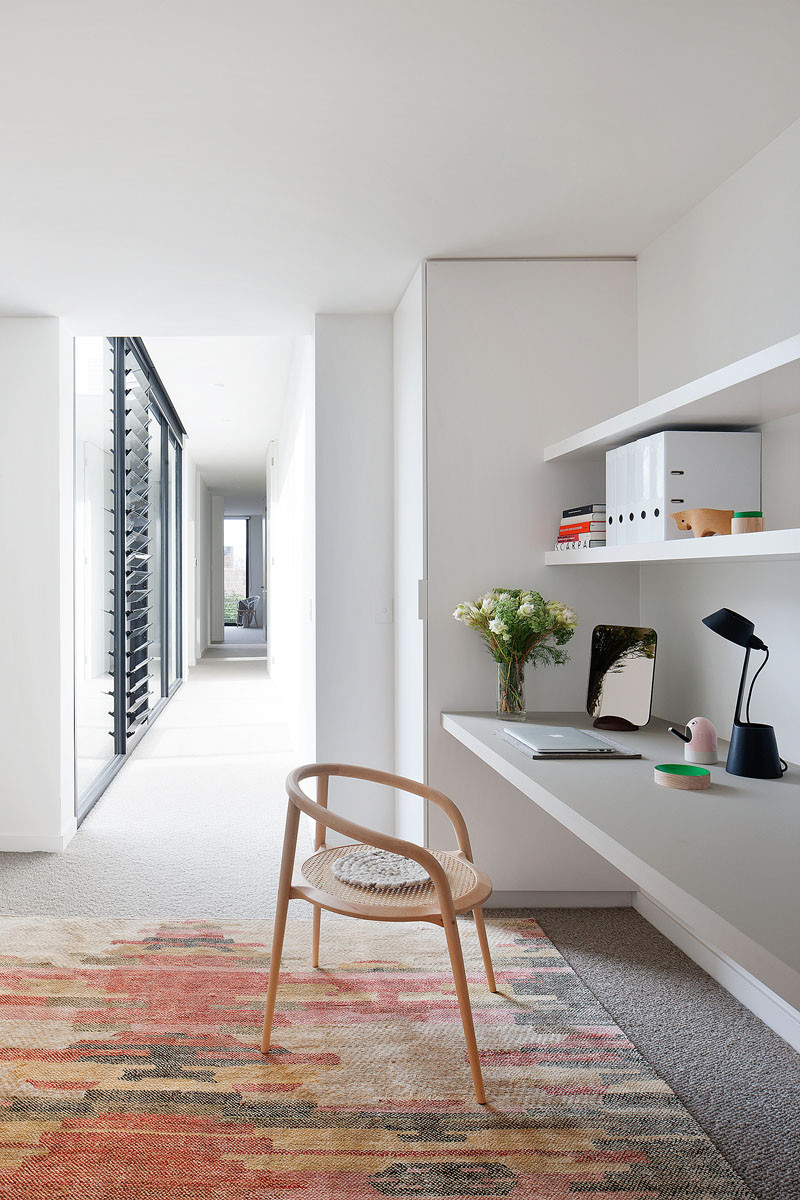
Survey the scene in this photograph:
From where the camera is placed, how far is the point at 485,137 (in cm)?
225

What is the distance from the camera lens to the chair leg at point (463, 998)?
1891 mm

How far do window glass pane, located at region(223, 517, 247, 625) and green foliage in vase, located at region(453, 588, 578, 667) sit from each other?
54.9 feet

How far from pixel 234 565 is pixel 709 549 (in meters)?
18.2

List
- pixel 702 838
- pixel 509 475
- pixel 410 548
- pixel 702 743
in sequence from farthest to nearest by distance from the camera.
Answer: pixel 410 548, pixel 509 475, pixel 702 743, pixel 702 838

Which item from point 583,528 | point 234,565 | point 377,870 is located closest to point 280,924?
point 377,870

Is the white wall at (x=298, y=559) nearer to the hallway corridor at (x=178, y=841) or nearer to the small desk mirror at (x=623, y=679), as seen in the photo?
the hallway corridor at (x=178, y=841)

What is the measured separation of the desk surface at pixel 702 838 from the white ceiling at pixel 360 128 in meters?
1.64

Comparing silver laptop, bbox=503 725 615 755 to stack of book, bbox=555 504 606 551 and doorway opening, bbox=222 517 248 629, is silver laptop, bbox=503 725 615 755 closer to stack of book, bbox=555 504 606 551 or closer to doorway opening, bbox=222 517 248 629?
stack of book, bbox=555 504 606 551

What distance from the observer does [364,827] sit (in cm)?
229

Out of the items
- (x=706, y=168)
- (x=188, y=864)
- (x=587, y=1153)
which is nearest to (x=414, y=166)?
(x=706, y=168)

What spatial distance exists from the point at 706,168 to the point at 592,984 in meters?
2.38

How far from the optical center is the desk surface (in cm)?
120

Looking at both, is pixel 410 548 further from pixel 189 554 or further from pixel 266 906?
pixel 189 554

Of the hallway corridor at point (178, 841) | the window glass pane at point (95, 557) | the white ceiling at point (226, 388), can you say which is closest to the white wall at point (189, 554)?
the white ceiling at point (226, 388)
